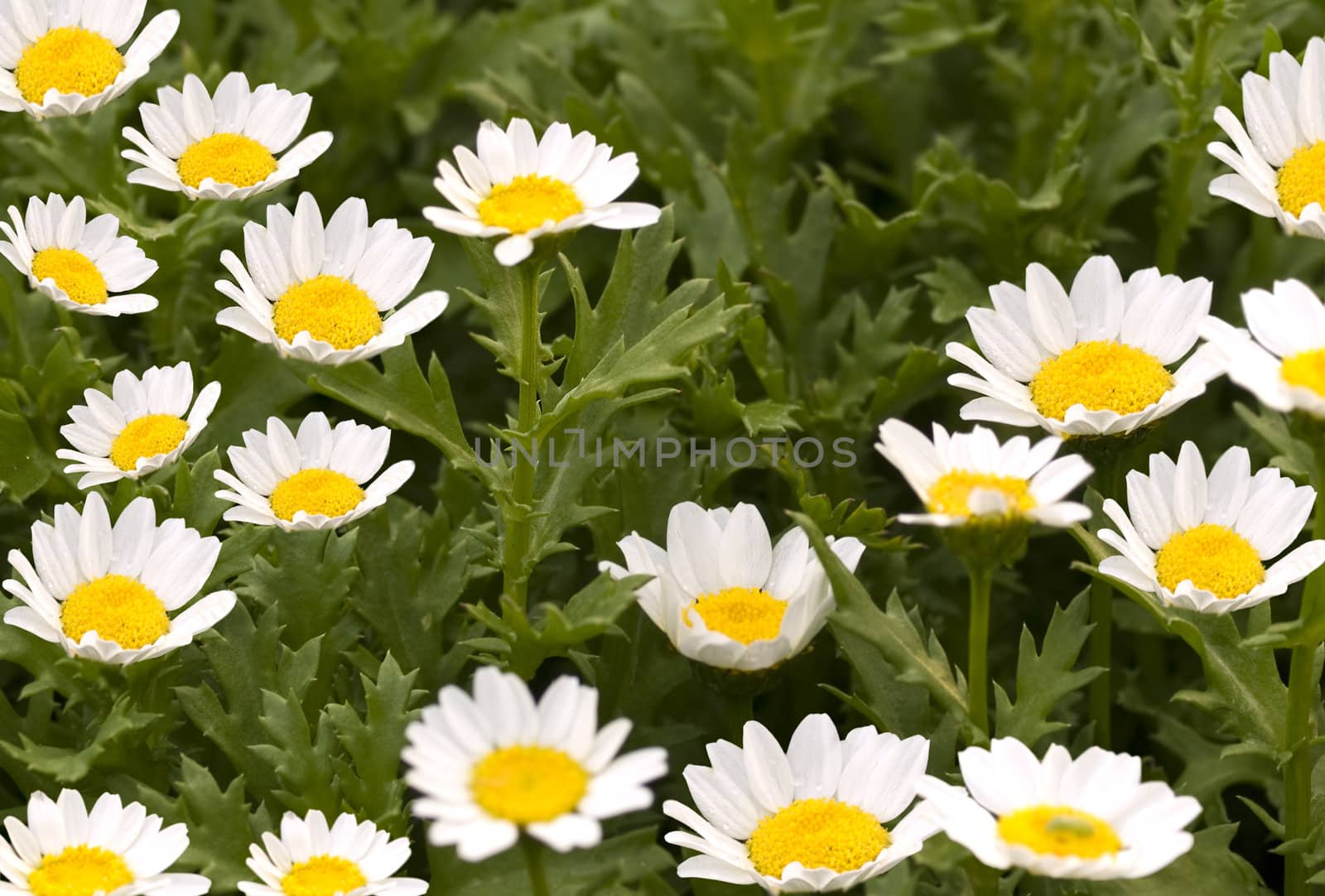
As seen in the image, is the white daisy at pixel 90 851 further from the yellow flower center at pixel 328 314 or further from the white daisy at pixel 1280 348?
the white daisy at pixel 1280 348

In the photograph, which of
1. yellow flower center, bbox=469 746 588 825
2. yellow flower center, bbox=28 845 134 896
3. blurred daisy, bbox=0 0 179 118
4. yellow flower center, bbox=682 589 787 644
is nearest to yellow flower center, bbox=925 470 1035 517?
yellow flower center, bbox=682 589 787 644

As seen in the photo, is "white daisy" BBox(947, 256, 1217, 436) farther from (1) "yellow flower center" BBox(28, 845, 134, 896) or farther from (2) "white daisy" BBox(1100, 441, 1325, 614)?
(1) "yellow flower center" BBox(28, 845, 134, 896)

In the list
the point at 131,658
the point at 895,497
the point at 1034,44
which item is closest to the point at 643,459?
the point at 895,497

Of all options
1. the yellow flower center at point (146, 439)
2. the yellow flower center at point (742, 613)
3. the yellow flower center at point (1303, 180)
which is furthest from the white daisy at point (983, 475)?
the yellow flower center at point (146, 439)

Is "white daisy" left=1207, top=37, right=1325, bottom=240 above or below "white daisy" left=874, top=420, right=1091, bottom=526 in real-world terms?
above

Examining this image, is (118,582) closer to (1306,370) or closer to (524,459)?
(524,459)
